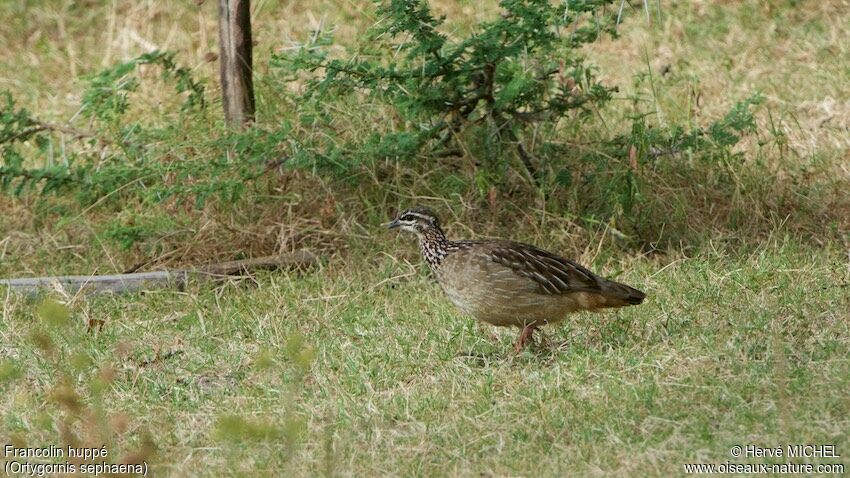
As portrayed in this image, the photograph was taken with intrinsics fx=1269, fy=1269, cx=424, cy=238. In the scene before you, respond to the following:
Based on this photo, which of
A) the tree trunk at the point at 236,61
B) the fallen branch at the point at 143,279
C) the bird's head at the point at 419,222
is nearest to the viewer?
the bird's head at the point at 419,222

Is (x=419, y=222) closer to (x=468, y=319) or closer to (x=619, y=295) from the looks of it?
(x=468, y=319)

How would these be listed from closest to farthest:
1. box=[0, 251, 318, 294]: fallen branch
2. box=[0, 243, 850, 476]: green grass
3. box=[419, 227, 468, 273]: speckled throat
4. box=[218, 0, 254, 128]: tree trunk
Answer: box=[0, 243, 850, 476]: green grass < box=[419, 227, 468, 273]: speckled throat < box=[0, 251, 318, 294]: fallen branch < box=[218, 0, 254, 128]: tree trunk

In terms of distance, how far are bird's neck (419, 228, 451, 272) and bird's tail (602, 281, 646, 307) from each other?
2.86ft

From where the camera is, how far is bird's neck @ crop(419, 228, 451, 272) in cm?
642

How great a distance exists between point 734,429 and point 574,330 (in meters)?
1.61

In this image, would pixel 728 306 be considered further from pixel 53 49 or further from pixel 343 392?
pixel 53 49

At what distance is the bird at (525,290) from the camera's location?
594cm

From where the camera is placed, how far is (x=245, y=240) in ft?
26.2

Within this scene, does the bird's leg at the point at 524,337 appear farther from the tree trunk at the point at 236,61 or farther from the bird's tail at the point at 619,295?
the tree trunk at the point at 236,61

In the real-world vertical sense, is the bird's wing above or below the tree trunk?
below

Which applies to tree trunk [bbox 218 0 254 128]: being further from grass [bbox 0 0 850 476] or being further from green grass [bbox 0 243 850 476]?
green grass [bbox 0 243 850 476]
